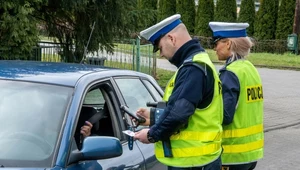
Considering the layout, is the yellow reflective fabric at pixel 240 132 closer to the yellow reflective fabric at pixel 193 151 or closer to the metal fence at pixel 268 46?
the yellow reflective fabric at pixel 193 151

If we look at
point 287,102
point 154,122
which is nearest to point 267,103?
point 287,102

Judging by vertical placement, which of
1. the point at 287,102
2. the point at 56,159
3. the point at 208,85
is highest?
the point at 208,85

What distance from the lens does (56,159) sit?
331 centimetres

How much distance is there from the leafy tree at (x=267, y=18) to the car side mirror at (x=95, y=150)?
112 feet

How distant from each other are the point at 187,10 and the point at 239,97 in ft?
118

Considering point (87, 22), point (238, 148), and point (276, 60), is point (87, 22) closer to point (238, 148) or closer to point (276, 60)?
point (238, 148)

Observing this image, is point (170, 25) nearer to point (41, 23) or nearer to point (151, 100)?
point (151, 100)

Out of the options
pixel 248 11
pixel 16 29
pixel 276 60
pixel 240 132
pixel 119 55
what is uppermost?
pixel 248 11

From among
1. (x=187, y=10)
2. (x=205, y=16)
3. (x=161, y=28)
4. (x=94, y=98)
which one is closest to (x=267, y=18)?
(x=205, y=16)

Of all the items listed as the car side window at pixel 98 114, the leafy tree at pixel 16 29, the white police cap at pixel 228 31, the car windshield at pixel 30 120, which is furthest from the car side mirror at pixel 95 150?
the leafy tree at pixel 16 29

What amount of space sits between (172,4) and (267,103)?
25.8m

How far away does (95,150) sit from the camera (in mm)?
3383

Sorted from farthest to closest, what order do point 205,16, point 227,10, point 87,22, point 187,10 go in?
point 187,10
point 205,16
point 227,10
point 87,22

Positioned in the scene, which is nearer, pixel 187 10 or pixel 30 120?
pixel 30 120
